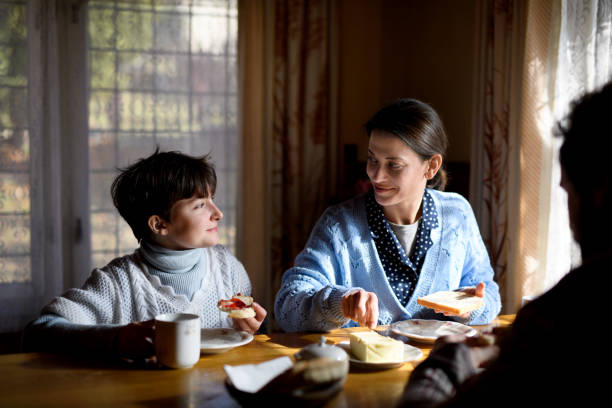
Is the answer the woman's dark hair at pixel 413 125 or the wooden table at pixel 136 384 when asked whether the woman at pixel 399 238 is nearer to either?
the woman's dark hair at pixel 413 125

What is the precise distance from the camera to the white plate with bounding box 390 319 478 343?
1.42m

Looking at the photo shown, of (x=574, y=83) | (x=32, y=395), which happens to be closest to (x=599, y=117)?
(x=32, y=395)

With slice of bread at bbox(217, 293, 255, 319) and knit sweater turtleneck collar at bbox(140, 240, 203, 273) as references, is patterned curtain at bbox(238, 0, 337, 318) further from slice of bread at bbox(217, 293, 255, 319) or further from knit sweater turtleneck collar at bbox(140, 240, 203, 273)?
slice of bread at bbox(217, 293, 255, 319)

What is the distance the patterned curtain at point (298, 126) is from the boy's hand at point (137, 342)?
246cm

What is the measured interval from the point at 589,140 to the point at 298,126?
2.90m

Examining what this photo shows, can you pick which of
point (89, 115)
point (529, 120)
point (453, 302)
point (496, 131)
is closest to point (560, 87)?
point (529, 120)

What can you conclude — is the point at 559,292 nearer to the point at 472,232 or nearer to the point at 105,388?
the point at 105,388

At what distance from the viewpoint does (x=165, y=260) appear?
1583mm

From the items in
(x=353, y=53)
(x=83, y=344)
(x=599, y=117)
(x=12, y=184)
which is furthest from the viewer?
(x=353, y=53)

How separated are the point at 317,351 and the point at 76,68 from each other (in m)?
2.86

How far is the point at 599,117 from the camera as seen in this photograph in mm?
852

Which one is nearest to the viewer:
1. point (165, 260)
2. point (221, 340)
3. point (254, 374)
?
point (254, 374)

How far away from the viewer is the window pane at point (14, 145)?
3.21 metres

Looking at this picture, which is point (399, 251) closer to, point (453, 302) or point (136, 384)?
point (453, 302)
